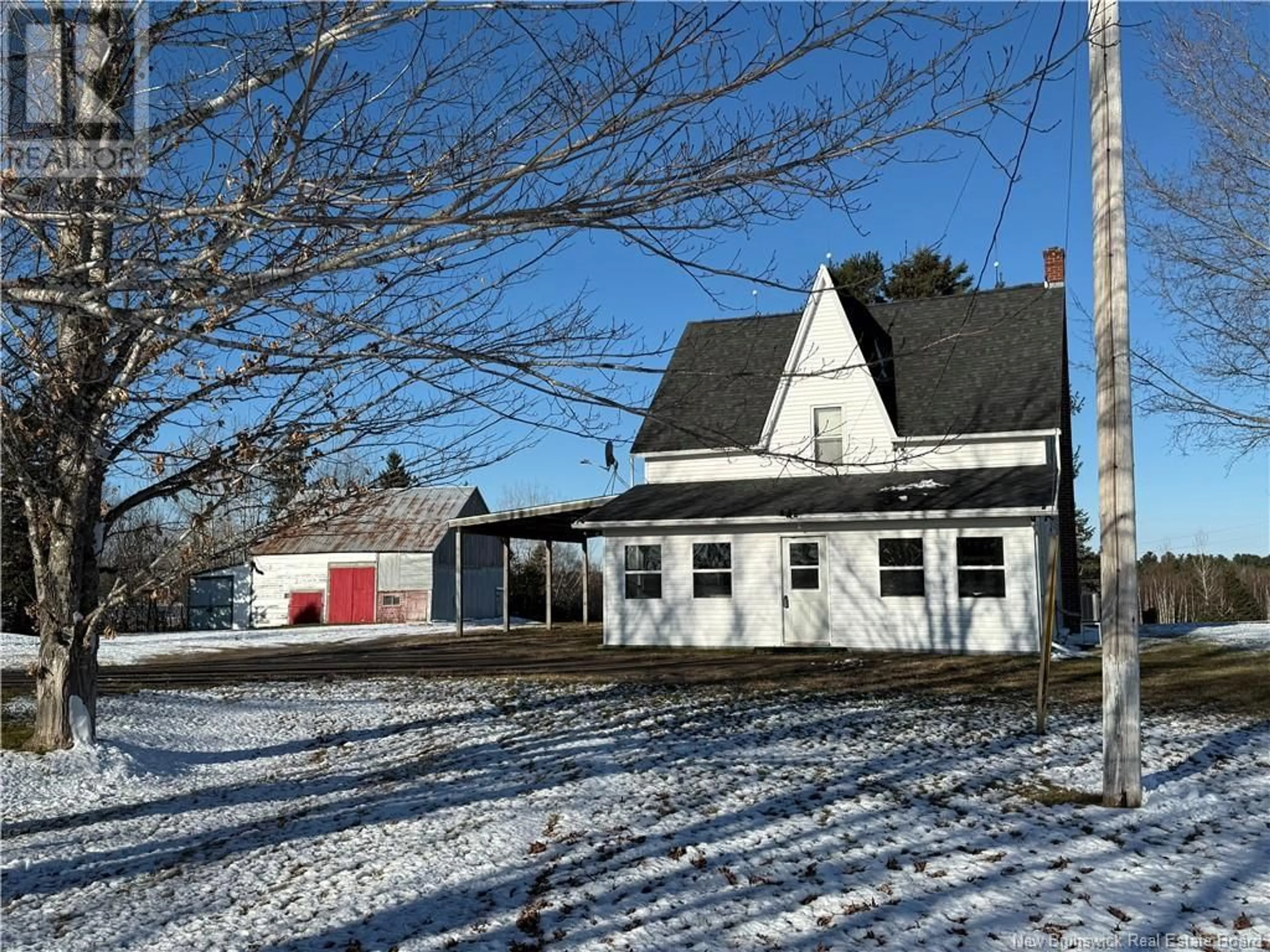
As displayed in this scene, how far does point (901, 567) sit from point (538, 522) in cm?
958

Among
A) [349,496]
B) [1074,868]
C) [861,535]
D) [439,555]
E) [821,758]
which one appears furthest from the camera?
[439,555]

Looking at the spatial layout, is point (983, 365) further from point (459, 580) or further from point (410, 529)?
point (410, 529)

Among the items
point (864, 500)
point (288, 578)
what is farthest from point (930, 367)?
point (288, 578)

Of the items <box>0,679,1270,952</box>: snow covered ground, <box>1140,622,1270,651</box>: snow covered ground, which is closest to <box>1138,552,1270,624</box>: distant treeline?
<box>1140,622,1270,651</box>: snow covered ground

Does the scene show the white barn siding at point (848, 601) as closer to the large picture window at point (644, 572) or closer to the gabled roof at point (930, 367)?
the large picture window at point (644, 572)

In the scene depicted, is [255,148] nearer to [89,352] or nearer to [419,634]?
[89,352]

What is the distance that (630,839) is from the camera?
6316 millimetres

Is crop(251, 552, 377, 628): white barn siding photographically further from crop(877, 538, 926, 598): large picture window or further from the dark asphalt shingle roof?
crop(877, 538, 926, 598): large picture window

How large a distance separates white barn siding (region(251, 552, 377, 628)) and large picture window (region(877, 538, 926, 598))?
22.8 meters

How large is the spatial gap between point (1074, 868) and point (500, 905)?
10.7 feet

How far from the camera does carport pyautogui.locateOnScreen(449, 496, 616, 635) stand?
914 inches

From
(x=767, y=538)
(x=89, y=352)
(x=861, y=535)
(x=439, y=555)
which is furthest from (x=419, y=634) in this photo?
(x=89, y=352)

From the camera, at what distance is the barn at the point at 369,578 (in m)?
36.2

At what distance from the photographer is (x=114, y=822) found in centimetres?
706
